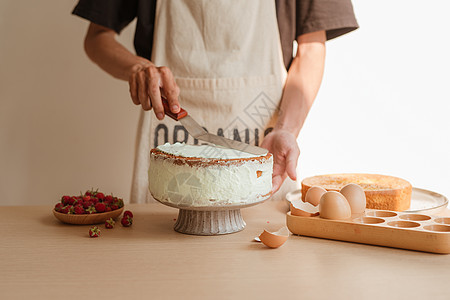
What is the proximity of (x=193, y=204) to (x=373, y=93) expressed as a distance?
1.58 metres

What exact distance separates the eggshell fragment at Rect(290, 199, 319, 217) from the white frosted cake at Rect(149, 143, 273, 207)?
8 centimetres

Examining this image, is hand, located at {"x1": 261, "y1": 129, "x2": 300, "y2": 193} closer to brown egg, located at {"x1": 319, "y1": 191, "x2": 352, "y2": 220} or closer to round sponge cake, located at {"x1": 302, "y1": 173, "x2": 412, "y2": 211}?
round sponge cake, located at {"x1": 302, "y1": 173, "x2": 412, "y2": 211}

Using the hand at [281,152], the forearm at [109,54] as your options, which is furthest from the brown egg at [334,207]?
the forearm at [109,54]

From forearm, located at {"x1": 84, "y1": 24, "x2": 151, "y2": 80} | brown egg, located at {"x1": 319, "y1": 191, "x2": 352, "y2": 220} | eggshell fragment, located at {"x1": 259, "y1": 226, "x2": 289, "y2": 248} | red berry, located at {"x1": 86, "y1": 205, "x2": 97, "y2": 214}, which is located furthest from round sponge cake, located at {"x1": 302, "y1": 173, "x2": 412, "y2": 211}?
forearm, located at {"x1": 84, "y1": 24, "x2": 151, "y2": 80}

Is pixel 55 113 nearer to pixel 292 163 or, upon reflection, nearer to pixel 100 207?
pixel 100 207

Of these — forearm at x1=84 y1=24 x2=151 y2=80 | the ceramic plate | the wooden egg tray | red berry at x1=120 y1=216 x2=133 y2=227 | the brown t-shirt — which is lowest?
red berry at x1=120 y1=216 x2=133 y2=227

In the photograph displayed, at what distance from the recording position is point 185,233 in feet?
3.15

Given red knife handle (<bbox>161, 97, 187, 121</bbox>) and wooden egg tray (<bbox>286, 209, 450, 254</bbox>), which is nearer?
wooden egg tray (<bbox>286, 209, 450, 254</bbox>)

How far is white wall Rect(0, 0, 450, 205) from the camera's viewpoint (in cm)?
205

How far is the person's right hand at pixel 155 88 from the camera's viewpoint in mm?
1078

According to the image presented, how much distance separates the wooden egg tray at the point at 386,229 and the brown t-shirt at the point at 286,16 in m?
0.78

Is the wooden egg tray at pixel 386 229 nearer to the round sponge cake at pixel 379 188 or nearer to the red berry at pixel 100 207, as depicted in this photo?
the round sponge cake at pixel 379 188

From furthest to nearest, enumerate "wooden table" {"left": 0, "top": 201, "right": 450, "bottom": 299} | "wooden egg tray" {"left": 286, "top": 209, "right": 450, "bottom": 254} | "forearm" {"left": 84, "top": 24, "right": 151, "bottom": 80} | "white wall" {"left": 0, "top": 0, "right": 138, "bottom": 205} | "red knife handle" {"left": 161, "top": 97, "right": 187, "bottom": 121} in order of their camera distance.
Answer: "white wall" {"left": 0, "top": 0, "right": 138, "bottom": 205} < "forearm" {"left": 84, "top": 24, "right": 151, "bottom": 80} < "red knife handle" {"left": 161, "top": 97, "right": 187, "bottom": 121} < "wooden egg tray" {"left": 286, "top": 209, "right": 450, "bottom": 254} < "wooden table" {"left": 0, "top": 201, "right": 450, "bottom": 299}

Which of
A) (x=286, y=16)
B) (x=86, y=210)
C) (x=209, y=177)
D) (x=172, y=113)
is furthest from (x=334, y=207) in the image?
(x=286, y=16)
